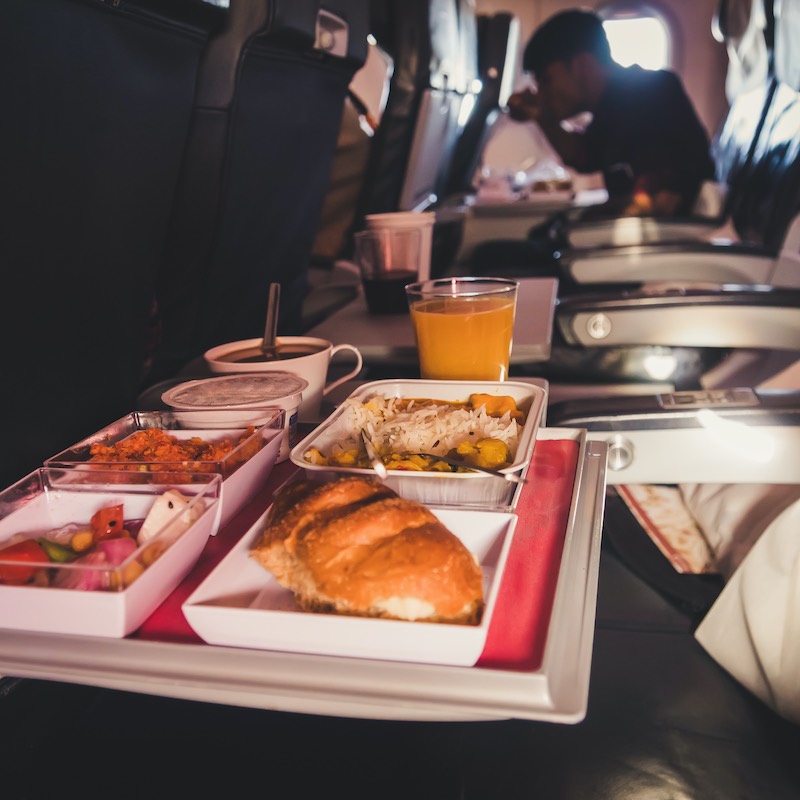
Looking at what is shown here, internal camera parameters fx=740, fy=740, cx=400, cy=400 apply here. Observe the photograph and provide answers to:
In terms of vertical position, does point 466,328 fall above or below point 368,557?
above

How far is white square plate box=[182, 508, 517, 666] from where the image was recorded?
49 cm

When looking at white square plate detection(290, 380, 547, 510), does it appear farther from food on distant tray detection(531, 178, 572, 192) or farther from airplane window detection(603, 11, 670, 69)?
airplane window detection(603, 11, 670, 69)

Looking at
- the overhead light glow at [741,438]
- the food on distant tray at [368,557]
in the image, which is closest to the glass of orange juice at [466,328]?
the overhead light glow at [741,438]

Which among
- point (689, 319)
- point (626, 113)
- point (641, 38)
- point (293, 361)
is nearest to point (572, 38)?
point (626, 113)

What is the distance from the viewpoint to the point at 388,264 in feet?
5.04

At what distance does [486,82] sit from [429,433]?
4.54 meters

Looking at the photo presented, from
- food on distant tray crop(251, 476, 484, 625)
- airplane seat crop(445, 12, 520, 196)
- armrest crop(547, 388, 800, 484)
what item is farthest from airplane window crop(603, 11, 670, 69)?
food on distant tray crop(251, 476, 484, 625)

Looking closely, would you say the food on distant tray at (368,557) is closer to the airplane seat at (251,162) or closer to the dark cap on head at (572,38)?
the airplane seat at (251,162)

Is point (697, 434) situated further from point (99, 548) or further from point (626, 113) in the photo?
point (626, 113)

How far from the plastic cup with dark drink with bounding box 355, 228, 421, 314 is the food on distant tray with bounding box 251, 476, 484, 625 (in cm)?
94

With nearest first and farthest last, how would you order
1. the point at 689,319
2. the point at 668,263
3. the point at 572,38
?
the point at 689,319 < the point at 668,263 < the point at 572,38

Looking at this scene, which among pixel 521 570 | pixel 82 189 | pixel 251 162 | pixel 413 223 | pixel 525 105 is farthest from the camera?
pixel 525 105

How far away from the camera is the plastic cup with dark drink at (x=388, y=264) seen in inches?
58.7

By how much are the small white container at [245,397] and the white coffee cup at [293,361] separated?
24 mm
